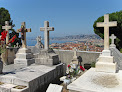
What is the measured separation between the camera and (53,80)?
4.95 meters

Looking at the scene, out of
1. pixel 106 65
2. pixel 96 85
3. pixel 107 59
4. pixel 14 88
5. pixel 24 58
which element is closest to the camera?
pixel 96 85

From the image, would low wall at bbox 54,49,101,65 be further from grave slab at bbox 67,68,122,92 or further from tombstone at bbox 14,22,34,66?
grave slab at bbox 67,68,122,92

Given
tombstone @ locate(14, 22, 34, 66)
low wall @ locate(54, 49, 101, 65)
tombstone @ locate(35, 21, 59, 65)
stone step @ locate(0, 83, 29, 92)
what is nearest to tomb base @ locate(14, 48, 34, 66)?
tombstone @ locate(14, 22, 34, 66)

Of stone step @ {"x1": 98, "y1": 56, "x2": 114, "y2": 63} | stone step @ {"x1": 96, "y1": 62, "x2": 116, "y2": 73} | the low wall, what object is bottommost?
the low wall

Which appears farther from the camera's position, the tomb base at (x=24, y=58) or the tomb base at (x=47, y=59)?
the tomb base at (x=24, y=58)

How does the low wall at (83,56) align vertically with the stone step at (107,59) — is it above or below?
below

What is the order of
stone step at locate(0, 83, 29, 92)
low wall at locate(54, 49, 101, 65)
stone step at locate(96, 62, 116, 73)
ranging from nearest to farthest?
stone step at locate(0, 83, 29, 92), stone step at locate(96, 62, 116, 73), low wall at locate(54, 49, 101, 65)

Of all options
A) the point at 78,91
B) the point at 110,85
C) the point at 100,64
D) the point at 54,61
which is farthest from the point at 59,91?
the point at 54,61

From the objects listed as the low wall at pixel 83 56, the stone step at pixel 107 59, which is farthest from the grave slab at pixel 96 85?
the low wall at pixel 83 56

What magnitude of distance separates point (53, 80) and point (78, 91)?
2.19m

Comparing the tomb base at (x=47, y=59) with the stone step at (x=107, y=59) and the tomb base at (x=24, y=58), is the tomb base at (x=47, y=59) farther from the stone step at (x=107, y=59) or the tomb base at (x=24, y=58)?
the stone step at (x=107, y=59)

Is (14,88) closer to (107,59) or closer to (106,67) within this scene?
(106,67)

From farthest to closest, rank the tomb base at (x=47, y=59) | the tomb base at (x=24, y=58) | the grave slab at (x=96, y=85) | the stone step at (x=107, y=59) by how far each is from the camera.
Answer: the tomb base at (x=24, y=58), the tomb base at (x=47, y=59), the stone step at (x=107, y=59), the grave slab at (x=96, y=85)

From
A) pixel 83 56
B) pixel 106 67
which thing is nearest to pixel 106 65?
pixel 106 67
